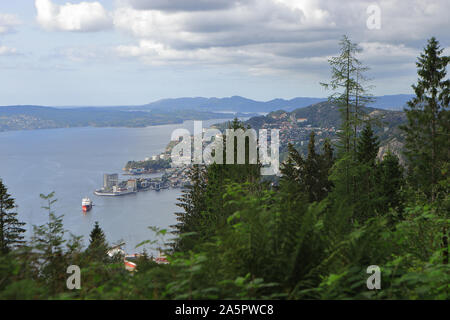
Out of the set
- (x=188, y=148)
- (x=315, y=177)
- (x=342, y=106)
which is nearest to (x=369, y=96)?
(x=342, y=106)

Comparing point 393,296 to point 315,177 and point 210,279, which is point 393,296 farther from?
point 315,177

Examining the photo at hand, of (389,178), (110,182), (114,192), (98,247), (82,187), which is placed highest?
(98,247)

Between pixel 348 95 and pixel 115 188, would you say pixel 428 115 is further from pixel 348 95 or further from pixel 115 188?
pixel 115 188

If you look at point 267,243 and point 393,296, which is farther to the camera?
point 267,243

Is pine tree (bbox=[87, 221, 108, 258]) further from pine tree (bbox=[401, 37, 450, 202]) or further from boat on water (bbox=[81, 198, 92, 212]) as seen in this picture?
boat on water (bbox=[81, 198, 92, 212])

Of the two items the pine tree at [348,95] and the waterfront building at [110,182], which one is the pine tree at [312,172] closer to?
the pine tree at [348,95]

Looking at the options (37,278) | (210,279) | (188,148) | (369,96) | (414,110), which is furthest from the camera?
(188,148)

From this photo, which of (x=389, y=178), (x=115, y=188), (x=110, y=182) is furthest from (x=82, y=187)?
(x=389, y=178)

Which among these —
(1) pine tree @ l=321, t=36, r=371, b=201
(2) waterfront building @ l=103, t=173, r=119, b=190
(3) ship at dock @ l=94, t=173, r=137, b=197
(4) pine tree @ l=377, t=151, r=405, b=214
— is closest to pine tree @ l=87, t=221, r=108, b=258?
(1) pine tree @ l=321, t=36, r=371, b=201
